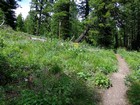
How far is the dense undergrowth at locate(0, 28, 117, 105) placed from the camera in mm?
7910

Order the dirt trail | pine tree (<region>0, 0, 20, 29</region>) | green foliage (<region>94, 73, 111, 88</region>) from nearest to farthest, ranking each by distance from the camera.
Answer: the dirt trail → green foliage (<region>94, 73, 111, 88</region>) → pine tree (<region>0, 0, 20, 29</region>)

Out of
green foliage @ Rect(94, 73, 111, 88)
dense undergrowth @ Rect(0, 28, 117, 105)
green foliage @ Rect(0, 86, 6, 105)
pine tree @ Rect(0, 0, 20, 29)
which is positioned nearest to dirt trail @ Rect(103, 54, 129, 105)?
green foliage @ Rect(94, 73, 111, 88)

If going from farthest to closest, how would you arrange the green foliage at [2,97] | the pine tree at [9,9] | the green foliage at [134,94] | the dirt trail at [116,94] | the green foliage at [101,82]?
the pine tree at [9,9]
the green foliage at [101,82]
the dirt trail at [116,94]
the green foliage at [134,94]
the green foliage at [2,97]

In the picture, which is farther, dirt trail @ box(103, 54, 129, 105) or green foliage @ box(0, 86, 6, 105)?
dirt trail @ box(103, 54, 129, 105)

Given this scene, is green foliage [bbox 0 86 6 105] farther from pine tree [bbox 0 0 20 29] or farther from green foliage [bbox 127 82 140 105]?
pine tree [bbox 0 0 20 29]

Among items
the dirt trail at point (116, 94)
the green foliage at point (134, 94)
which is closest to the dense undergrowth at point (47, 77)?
the dirt trail at point (116, 94)

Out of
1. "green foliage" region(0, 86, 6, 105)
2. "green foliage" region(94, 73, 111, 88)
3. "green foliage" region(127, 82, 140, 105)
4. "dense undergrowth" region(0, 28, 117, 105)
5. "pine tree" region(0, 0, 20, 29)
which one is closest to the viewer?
"green foliage" region(0, 86, 6, 105)

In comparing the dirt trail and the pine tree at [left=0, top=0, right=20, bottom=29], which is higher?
the pine tree at [left=0, top=0, right=20, bottom=29]

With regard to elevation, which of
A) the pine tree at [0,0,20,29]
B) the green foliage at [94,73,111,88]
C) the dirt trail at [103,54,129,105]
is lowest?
the dirt trail at [103,54,129,105]

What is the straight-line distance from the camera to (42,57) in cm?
1305

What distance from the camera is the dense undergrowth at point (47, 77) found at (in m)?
7.91

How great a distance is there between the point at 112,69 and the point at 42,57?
159 inches

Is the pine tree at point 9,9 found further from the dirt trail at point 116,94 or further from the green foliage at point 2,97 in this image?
the green foliage at point 2,97

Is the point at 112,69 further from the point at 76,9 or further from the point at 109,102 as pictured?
the point at 76,9
